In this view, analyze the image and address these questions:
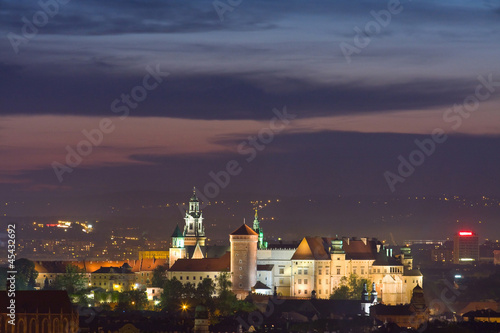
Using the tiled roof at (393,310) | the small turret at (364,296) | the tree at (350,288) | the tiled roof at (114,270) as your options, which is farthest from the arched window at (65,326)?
the tiled roof at (114,270)

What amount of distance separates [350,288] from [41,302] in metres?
50.5

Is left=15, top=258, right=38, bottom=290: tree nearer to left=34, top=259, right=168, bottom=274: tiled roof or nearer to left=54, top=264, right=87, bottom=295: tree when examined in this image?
left=54, top=264, right=87, bottom=295: tree

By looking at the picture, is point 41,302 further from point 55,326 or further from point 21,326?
point 55,326

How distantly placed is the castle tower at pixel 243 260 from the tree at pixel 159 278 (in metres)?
8.64

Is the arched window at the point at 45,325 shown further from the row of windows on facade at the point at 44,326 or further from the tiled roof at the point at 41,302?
the tiled roof at the point at 41,302

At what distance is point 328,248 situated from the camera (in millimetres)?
163250

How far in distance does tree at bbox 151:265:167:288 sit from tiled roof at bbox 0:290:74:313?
4829 cm

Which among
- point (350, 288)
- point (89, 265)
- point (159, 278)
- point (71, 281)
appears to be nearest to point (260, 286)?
point (350, 288)

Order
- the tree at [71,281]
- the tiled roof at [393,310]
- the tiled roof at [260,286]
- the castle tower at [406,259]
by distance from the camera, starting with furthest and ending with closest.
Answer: the tree at [71,281], the castle tower at [406,259], the tiled roof at [260,286], the tiled roof at [393,310]

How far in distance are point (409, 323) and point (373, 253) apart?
111 ft

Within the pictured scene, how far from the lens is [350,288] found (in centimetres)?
15650

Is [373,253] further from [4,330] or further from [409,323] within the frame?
[4,330]

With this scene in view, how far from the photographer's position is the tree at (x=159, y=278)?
162075 mm

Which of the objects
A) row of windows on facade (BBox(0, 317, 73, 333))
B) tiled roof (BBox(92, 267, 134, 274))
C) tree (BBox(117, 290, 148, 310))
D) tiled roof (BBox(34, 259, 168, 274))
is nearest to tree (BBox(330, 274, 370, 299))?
tree (BBox(117, 290, 148, 310))
